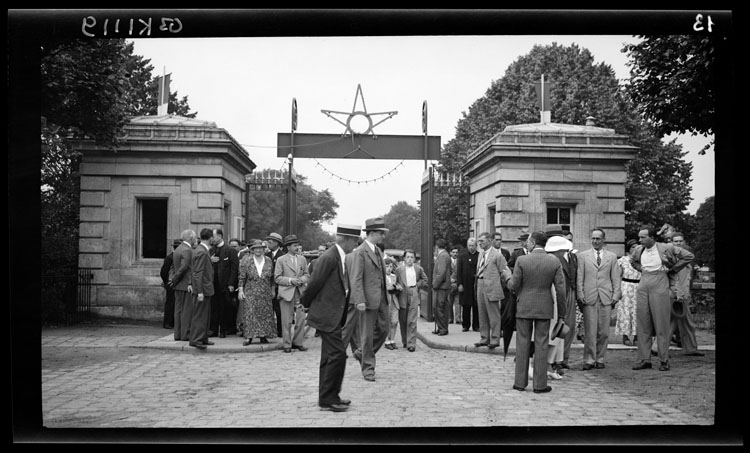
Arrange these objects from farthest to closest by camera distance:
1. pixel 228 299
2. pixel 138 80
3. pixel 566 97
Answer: pixel 566 97 → pixel 138 80 → pixel 228 299

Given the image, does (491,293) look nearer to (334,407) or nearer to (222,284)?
(222,284)

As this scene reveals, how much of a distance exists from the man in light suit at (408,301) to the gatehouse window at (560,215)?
15.1 feet

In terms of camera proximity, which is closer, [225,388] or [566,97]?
[225,388]

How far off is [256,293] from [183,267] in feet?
4.34

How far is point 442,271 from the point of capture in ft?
44.9

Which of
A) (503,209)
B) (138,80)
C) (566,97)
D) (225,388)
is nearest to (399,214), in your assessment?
(566,97)

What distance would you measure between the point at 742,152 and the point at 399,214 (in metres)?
109

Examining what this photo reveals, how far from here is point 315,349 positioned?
12.1m

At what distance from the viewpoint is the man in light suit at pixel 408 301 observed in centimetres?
1198

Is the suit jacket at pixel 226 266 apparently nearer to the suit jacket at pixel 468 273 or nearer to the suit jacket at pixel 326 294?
the suit jacket at pixel 468 273

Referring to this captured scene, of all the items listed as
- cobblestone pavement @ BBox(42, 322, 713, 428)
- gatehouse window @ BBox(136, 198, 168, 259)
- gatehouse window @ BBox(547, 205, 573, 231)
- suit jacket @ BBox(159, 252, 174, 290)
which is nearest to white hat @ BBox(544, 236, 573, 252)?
cobblestone pavement @ BBox(42, 322, 713, 428)

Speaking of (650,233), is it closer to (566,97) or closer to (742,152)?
(742,152)

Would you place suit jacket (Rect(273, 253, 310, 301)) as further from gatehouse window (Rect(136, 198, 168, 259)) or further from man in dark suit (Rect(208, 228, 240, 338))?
gatehouse window (Rect(136, 198, 168, 259))
